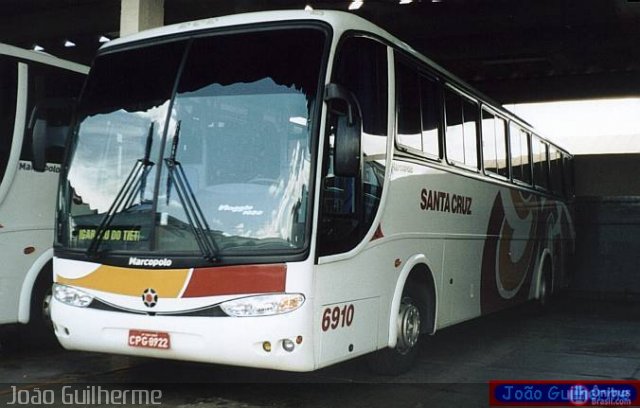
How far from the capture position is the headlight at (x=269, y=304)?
17.3 ft

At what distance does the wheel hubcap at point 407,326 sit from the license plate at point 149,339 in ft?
7.45

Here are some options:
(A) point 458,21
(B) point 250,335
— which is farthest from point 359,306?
(A) point 458,21

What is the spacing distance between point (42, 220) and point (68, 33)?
469 inches

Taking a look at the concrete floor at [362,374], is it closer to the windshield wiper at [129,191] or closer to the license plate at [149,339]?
the license plate at [149,339]

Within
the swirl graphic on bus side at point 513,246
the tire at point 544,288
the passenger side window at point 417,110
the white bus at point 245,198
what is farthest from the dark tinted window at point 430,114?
the tire at point 544,288

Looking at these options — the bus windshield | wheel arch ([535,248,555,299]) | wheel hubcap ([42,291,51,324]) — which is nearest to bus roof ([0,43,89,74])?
the bus windshield

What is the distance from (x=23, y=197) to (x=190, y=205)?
3.00 meters

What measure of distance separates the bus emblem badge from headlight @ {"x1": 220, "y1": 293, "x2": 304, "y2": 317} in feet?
2.26

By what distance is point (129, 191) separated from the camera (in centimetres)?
579

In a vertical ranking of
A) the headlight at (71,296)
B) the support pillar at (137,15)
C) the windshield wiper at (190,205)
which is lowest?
the headlight at (71,296)

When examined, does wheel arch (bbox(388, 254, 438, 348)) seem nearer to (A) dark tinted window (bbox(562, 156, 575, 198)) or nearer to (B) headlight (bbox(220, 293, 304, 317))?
(B) headlight (bbox(220, 293, 304, 317))

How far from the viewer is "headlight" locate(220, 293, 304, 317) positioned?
5277 mm

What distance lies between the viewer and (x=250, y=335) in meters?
5.27

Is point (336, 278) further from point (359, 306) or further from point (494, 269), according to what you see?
point (494, 269)
